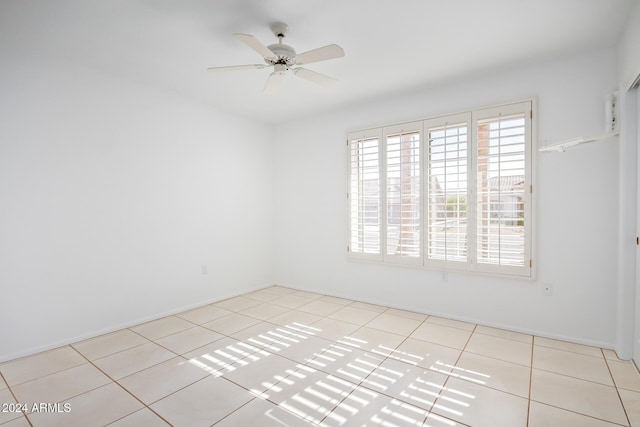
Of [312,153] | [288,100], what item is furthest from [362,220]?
[288,100]

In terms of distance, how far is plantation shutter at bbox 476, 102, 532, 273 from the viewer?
2.98 metres

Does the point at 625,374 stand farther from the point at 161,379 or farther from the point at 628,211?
the point at 161,379

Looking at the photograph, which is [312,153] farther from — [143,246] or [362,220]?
[143,246]

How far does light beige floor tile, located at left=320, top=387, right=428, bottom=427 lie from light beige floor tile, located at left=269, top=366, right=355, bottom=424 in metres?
0.06

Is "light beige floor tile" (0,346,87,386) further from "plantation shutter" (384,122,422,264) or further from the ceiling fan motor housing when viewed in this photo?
"plantation shutter" (384,122,422,264)

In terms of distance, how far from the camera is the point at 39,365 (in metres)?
2.50

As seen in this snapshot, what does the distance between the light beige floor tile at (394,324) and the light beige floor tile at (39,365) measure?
2.62 m

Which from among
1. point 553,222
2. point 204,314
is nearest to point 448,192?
point 553,222

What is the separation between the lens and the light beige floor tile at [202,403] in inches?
73.4

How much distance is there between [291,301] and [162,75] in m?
2.99

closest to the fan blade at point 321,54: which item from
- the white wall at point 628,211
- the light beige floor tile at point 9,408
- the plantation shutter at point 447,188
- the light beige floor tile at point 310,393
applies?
the plantation shutter at point 447,188

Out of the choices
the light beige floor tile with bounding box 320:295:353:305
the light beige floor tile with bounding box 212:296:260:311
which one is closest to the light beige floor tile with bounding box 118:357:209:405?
the light beige floor tile with bounding box 212:296:260:311

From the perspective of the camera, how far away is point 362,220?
406 cm

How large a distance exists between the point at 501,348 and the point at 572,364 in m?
0.48
